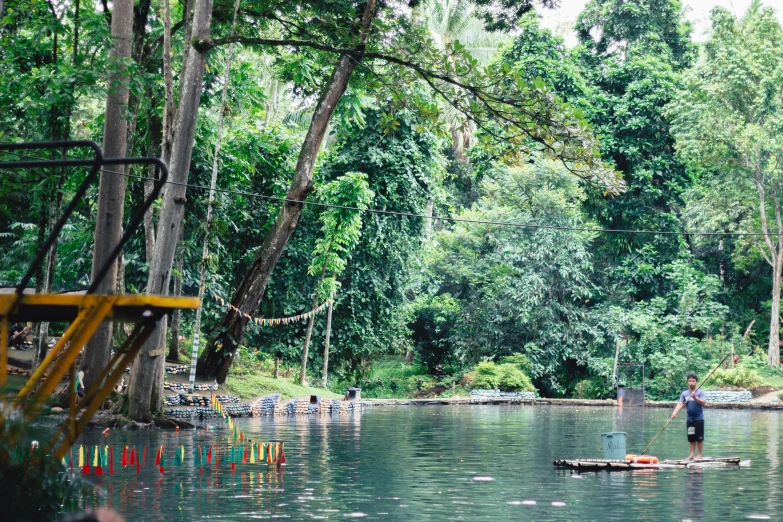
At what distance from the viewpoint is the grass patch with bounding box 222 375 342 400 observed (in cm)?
2591

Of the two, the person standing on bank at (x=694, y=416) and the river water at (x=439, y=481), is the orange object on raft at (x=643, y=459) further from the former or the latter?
the person standing on bank at (x=694, y=416)

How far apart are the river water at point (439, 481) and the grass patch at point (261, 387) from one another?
163 inches

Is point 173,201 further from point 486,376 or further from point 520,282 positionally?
point 520,282

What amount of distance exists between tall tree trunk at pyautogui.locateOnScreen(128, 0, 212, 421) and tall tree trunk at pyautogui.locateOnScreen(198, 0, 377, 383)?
13.0ft

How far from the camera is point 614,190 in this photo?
52.1 ft

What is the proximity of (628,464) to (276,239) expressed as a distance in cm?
1229

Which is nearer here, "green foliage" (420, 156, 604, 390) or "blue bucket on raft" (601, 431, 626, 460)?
"blue bucket on raft" (601, 431, 626, 460)

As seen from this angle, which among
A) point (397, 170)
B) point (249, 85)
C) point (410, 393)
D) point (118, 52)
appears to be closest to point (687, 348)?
point (410, 393)

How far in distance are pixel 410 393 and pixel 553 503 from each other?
97.5ft

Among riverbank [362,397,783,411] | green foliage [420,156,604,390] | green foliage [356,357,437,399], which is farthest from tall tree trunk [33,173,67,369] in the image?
green foliage [420,156,604,390]

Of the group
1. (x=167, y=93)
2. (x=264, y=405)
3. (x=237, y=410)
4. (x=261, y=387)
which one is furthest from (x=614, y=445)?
(x=261, y=387)

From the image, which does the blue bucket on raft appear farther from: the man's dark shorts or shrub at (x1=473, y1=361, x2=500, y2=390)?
shrub at (x1=473, y1=361, x2=500, y2=390)

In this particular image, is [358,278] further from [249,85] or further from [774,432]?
[774,432]

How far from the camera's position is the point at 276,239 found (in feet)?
76.4
